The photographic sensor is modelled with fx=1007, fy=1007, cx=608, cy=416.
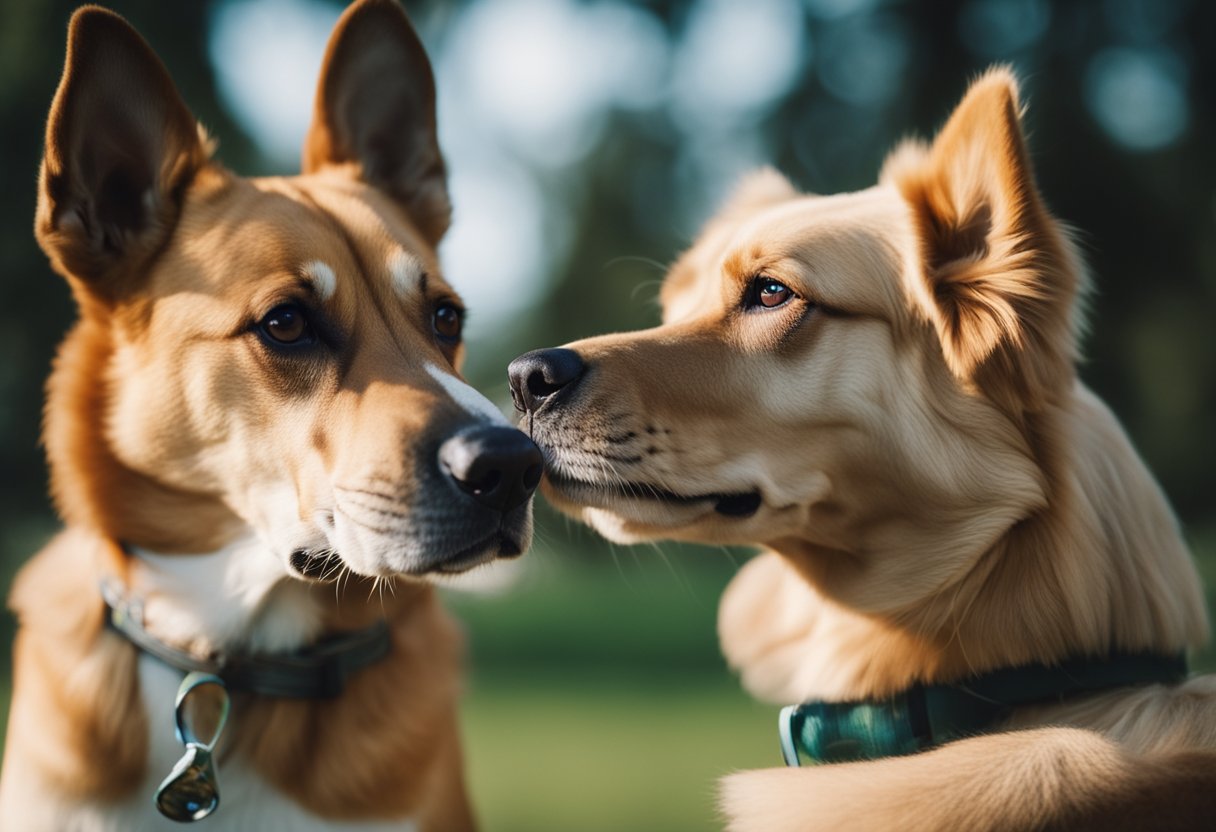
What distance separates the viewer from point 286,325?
9.11ft

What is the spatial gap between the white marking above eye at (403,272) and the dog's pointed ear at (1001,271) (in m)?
1.45

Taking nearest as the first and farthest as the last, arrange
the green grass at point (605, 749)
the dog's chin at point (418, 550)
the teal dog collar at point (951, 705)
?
the teal dog collar at point (951, 705)
the dog's chin at point (418, 550)
the green grass at point (605, 749)

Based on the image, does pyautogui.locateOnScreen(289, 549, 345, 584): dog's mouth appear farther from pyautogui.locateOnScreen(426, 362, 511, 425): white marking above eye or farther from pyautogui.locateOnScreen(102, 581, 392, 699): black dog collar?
pyautogui.locateOnScreen(426, 362, 511, 425): white marking above eye

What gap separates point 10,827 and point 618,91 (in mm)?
14801

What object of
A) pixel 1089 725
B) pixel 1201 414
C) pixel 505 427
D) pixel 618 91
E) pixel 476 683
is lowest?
pixel 476 683

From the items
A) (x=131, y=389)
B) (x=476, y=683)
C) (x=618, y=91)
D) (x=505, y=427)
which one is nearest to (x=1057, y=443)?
(x=505, y=427)

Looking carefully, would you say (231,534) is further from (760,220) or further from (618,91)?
(618,91)

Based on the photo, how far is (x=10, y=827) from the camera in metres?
2.70

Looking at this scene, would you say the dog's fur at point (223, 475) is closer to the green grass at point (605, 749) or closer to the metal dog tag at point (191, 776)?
the metal dog tag at point (191, 776)

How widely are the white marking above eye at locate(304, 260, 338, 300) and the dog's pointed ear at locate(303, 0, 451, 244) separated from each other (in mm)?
846

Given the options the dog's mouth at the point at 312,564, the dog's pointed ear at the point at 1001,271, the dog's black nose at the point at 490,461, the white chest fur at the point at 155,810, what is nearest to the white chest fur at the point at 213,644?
the white chest fur at the point at 155,810

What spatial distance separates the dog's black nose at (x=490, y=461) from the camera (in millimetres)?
2463

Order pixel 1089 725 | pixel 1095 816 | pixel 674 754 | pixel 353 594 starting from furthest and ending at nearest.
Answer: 1. pixel 674 754
2. pixel 353 594
3. pixel 1089 725
4. pixel 1095 816

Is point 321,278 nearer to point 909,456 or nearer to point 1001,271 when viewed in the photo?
point 909,456
